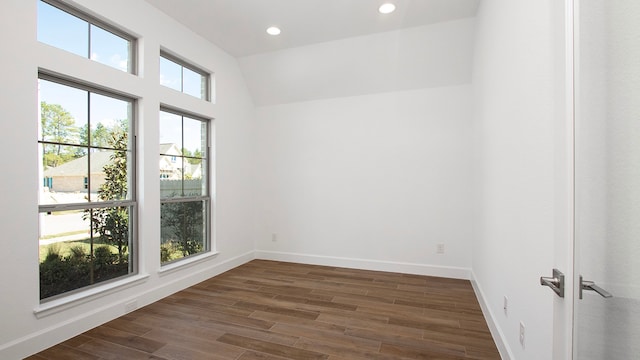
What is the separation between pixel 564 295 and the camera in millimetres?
893

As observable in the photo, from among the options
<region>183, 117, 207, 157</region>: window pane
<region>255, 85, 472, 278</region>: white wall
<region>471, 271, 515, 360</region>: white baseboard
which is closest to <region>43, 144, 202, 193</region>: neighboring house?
<region>183, 117, 207, 157</region>: window pane

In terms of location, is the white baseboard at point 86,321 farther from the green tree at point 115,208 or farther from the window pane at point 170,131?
the window pane at point 170,131

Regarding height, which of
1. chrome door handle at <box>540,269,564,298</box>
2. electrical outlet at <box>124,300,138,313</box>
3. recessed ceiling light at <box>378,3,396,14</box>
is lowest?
electrical outlet at <box>124,300,138,313</box>

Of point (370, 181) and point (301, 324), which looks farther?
point (370, 181)

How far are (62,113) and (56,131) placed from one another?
0.16m

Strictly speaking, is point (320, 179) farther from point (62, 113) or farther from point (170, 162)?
point (62, 113)

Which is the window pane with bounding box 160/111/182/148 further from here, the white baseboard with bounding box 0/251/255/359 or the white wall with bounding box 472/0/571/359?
the white wall with bounding box 472/0/571/359

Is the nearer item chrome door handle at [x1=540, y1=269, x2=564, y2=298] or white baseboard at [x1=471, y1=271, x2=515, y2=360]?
chrome door handle at [x1=540, y1=269, x2=564, y2=298]

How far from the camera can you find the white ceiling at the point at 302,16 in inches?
110

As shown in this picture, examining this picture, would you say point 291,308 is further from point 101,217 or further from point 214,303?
point 101,217

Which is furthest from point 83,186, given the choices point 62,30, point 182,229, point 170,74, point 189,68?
point 189,68

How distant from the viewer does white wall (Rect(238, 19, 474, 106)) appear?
3271 millimetres

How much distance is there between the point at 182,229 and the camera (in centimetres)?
340

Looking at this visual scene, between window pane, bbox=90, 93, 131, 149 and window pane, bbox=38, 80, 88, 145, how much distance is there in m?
0.08
